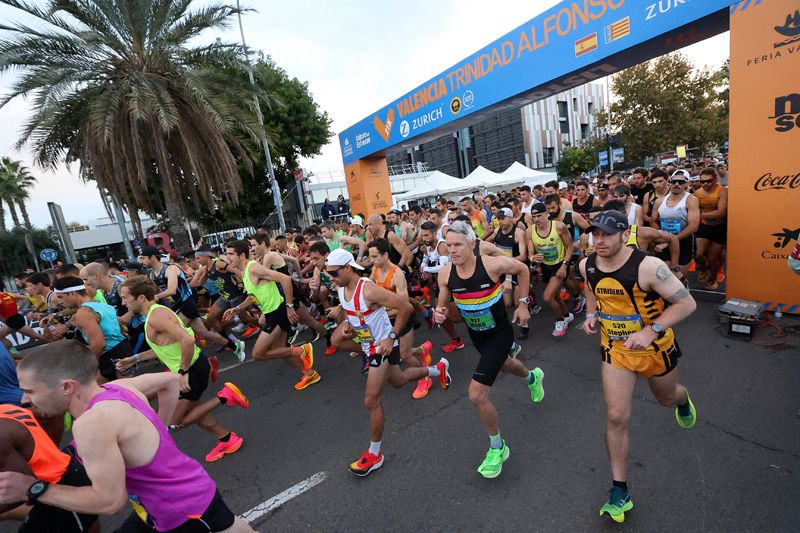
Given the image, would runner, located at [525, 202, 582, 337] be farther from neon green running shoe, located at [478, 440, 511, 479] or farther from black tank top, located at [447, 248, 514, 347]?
neon green running shoe, located at [478, 440, 511, 479]

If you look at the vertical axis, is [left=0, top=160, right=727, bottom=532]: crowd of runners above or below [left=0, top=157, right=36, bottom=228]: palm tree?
below

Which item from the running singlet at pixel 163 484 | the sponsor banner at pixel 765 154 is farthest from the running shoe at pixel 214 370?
the sponsor banner at pixel 765 154

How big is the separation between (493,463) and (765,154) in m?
5.20

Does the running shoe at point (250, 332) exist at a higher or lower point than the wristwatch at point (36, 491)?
lower

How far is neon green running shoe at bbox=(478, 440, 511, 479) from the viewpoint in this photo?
3072 mm

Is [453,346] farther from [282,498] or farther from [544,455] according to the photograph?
[282,498]

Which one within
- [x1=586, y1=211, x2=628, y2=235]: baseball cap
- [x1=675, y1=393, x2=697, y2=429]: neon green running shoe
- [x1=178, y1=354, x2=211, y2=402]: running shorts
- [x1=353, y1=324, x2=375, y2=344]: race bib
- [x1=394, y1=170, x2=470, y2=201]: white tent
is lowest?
[x1=675, y1=393, x2=697, y2=429]: neon green running shoe

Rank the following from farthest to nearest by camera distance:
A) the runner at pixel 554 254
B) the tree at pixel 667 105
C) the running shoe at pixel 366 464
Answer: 1. the tree at pixel 667 105
2. the runner at pixel 554 254
3. the running shoe at pixel 366 464

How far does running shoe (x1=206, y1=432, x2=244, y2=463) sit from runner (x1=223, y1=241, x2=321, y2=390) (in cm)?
127

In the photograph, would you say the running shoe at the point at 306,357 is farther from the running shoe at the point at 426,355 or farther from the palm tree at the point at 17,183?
the palm tree at the point at 17,183

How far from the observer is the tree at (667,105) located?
22.1m

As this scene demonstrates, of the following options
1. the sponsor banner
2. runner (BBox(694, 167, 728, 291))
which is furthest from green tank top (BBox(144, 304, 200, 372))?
runner (BBox(694, 167, 728, 291))

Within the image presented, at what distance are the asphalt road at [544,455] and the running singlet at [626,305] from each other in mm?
1051

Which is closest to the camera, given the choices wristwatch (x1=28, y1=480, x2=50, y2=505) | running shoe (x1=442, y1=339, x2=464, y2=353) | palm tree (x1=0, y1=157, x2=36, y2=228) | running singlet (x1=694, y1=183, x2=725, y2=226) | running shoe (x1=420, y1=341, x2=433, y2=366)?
wristwatch (x1=28, y1=480, x2=50, y2=505)
